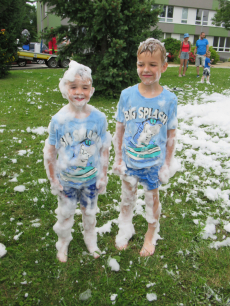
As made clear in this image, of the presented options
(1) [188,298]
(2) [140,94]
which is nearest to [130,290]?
(1) [188,298]

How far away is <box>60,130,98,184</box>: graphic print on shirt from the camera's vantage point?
2.11 metres

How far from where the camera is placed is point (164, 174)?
2348 mm

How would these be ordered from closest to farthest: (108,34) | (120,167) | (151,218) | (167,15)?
1. (120,167)
2. (151,218)
3. (108,34)
4. (167,15)

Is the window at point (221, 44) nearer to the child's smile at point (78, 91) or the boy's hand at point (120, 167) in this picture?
the boy's hand at point (120, 167)

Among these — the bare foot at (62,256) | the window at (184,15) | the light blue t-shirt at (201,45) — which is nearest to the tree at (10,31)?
the light blue t-shirt at (201,45)

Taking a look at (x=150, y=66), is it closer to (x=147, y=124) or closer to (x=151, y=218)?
(x=147, y=124)

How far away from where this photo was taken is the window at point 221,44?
35.5m

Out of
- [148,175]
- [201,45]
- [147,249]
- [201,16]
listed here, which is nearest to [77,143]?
[148,175]

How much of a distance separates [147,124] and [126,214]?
1052 millimetres

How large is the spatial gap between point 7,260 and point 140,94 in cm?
211

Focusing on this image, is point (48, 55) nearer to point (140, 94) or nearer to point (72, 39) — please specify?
point (72, 39)

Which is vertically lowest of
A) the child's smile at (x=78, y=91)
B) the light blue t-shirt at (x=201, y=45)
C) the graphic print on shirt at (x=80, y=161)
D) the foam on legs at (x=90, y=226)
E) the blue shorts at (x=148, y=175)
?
the foam on legs at (x=90, y=226)

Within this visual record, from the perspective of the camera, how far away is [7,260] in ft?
8.41

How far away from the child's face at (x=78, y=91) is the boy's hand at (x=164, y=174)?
95 centimetres
